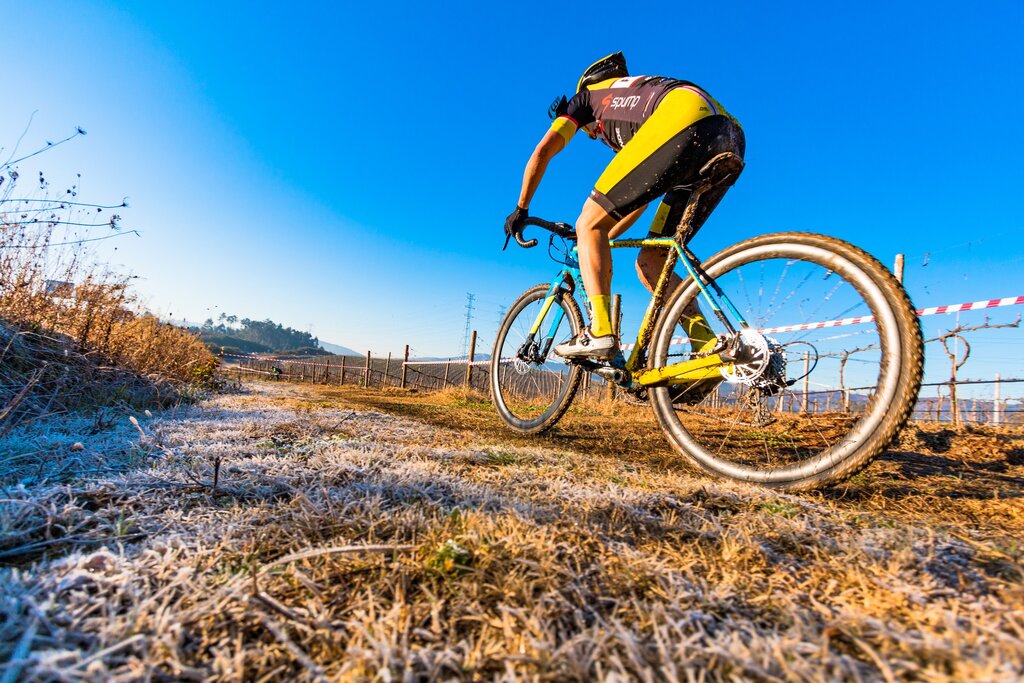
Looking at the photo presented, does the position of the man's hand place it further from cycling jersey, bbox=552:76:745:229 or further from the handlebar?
cycling jersey, bbox=552:76:745:229

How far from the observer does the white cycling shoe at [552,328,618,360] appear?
229 centimetres

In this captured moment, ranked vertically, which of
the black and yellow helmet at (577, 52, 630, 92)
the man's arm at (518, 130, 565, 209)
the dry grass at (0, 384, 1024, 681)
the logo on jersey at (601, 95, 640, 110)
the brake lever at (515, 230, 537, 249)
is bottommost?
the dry grass at (0, 384, 1024, 681)

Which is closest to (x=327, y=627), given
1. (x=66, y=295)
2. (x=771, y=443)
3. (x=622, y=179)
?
(x=622, y=179)

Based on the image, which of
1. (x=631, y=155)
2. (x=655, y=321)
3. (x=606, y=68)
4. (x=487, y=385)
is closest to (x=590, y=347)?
(x=655, y=321)

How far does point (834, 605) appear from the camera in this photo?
0.70 meters

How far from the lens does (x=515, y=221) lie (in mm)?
2986

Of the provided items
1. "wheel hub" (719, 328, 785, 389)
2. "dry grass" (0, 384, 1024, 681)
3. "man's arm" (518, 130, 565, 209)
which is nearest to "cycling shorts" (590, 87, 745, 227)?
"man's arm" (518, 130, 565, 209)

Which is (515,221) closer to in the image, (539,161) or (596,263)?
(539,161)

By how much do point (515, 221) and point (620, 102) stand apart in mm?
1023

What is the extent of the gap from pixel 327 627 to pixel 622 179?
2.11 meters

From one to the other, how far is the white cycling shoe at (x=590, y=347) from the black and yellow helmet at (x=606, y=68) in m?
1.46

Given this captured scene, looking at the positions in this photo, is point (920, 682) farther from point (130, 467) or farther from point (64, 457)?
point (64, 457)

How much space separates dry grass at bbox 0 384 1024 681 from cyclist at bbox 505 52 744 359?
1283 millimetres

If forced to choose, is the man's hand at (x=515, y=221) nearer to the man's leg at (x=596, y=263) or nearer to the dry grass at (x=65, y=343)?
the man's leg at (x=596, y=263)
